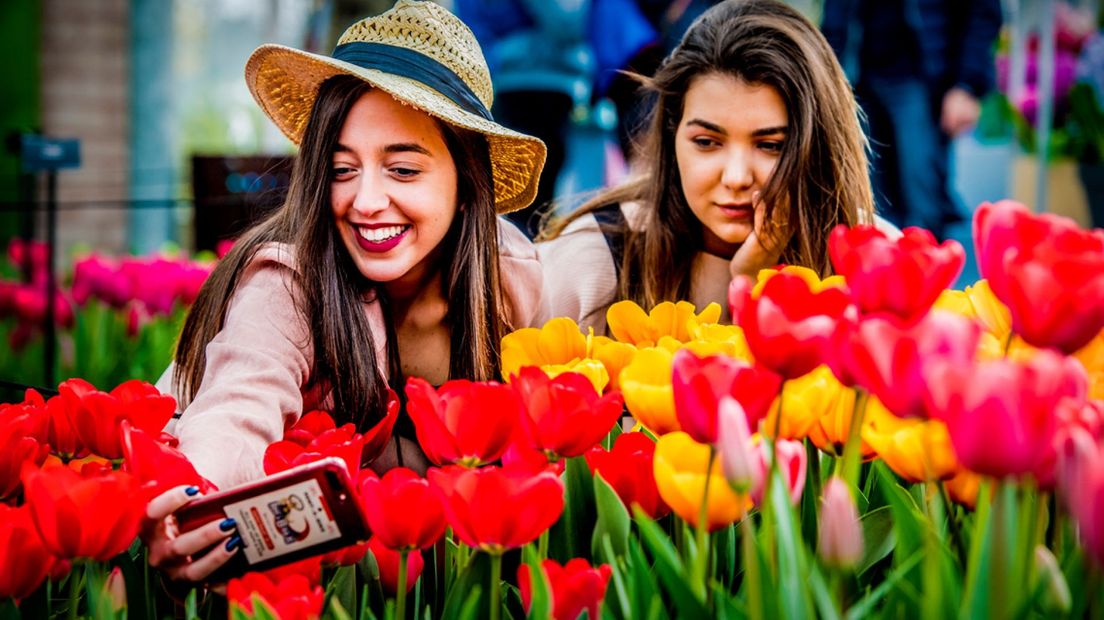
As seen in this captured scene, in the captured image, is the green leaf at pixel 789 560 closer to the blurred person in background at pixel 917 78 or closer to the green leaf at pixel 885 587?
the green leaf at pixel 885 587

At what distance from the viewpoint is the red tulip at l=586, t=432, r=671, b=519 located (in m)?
0.99

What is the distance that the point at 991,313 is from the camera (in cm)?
106

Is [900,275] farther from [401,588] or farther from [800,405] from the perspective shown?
[401,588]

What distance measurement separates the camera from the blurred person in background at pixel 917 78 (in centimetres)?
366

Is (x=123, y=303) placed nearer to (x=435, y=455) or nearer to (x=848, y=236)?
(x=435, y=455)

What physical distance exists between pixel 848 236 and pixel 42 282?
8.15 feet

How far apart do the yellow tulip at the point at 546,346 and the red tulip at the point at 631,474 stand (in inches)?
11.6

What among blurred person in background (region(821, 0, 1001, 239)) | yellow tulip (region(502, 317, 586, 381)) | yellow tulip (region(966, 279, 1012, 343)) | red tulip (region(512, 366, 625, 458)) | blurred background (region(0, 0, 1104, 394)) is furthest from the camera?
blurred person in background (region(821, 0, 1001, 239))

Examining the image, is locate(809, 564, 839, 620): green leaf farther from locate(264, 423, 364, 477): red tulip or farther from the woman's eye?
the woman's eye

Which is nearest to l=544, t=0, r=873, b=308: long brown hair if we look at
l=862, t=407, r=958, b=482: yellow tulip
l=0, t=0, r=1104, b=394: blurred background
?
l=0, t=0, r=1104, b=394: blurred background

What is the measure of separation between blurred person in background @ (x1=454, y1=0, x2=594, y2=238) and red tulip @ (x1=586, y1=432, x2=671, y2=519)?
2427mm

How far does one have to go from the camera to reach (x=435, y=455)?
1.00m

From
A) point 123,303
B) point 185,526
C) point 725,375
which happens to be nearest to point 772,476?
point 725,375

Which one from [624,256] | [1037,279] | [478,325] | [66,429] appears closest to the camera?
[1037,279]
